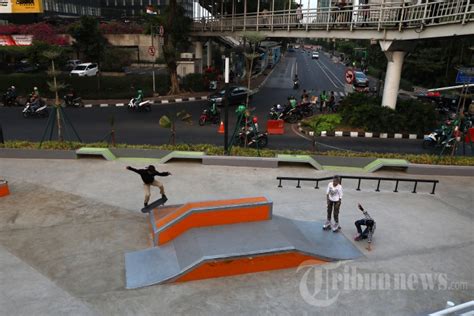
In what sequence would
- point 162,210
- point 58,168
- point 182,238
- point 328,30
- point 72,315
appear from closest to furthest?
point 72,315 < point 182,238 < point 162,210 < point 58,168 < point 328,30

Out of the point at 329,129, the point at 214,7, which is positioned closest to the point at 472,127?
the point at 329,129

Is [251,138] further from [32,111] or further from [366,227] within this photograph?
[32,111]

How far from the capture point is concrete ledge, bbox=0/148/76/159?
13914 mm

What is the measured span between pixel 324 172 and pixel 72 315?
9083mm

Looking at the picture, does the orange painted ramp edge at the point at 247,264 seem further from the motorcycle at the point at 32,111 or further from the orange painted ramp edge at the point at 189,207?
the motorcycle at the point at 32,111

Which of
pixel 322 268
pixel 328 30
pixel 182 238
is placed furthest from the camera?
pixel 328 30

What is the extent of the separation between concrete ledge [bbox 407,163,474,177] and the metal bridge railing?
220 inches

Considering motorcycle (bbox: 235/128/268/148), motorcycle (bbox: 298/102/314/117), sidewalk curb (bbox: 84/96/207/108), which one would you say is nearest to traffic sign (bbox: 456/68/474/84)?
motorcycle (bbox: 235/128/268/148)

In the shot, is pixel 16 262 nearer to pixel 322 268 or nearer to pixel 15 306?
pixel 15 306

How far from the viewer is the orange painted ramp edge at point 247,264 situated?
7105mm

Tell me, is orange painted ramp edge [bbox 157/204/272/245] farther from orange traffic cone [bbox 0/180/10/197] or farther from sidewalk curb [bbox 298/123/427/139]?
sidewalk curb [bbox 298/123/427/139]

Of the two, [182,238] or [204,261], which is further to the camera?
[182,238]

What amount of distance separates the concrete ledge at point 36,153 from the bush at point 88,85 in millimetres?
14115

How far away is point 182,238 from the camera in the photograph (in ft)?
26.6
